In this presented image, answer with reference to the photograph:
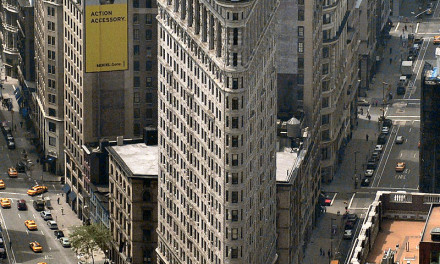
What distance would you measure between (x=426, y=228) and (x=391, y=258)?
4.88 m

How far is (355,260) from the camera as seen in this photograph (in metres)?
197

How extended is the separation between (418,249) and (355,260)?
7.30m

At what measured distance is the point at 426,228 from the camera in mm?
195750

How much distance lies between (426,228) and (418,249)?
14.3ft

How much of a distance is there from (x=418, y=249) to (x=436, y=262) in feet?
40.3

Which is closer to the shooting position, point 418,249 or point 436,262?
point 436,262

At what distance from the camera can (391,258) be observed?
194875 millimetres

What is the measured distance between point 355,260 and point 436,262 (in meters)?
12.3

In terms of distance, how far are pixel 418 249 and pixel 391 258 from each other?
5.60 metres

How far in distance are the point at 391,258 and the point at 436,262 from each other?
8.61m

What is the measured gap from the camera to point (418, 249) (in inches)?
7849

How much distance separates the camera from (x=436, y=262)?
187m

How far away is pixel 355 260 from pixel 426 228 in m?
8.13
